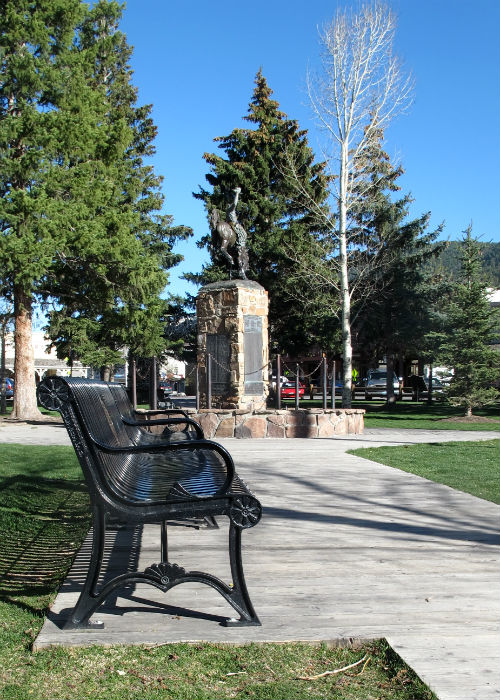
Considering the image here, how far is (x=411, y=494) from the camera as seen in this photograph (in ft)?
21.7

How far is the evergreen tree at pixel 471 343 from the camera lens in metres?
22.7

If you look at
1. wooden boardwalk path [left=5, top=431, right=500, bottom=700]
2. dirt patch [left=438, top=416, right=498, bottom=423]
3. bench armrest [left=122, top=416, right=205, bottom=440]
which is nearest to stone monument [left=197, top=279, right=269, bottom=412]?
dirt patch [left=438, top=416, right=498, bottom=423]

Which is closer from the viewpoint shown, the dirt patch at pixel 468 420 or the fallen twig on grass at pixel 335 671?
the fallen twig on grass at pixel 335 671

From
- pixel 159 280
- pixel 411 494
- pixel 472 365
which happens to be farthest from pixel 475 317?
pixel 411 494

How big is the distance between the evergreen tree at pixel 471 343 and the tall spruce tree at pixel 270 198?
8783 mm

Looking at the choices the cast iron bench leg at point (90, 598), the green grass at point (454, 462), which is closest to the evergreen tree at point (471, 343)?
the green grass at point (454, 462)

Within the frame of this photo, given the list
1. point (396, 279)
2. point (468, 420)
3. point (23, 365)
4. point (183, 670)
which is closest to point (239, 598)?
point (183, 670)

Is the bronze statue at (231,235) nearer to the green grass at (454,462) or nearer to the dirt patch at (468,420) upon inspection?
the green grass at (454,462)

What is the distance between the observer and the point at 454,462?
9.51m

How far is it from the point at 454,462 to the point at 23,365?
1568cm

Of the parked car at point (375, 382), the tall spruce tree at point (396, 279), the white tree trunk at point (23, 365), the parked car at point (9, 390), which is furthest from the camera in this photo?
the parked car at point (9, 390)

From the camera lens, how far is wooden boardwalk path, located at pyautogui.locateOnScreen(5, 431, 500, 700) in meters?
2.89

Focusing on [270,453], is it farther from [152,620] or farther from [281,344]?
[281,344]

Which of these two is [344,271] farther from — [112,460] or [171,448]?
[171,448]
